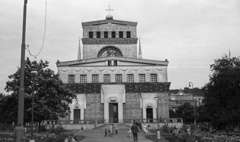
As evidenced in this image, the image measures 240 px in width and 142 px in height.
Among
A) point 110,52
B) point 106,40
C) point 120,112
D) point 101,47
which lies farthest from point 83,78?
→ point 106,40

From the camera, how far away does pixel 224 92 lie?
3391 centimetres

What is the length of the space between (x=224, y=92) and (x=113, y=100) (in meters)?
31.1

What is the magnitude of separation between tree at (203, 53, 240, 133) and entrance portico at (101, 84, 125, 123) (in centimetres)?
2759

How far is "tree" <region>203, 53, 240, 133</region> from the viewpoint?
107ft

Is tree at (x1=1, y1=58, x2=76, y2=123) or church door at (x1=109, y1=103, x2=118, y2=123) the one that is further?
church door at (x1=109, y1=103, x2=118, y2=123)

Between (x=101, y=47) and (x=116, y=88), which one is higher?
(x=101, y=47)

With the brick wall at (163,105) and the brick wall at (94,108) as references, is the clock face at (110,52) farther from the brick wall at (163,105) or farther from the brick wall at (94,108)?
the brick wall at (163,105)

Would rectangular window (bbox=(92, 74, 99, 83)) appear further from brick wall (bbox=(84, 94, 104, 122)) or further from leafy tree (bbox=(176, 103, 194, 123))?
leafy tree (bbox=(176, 103, 194, 123))

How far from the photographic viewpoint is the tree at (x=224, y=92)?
32641 millimetres

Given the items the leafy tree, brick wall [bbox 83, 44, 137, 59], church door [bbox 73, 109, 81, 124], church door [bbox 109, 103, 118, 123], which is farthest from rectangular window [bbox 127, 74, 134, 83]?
the leafy tree

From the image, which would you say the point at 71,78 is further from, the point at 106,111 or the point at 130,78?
the point at 130,78

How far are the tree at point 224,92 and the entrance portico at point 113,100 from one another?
2759 cm

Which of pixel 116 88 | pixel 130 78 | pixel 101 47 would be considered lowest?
pixel 116 88

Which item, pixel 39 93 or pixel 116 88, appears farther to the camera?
pixel 116 88
